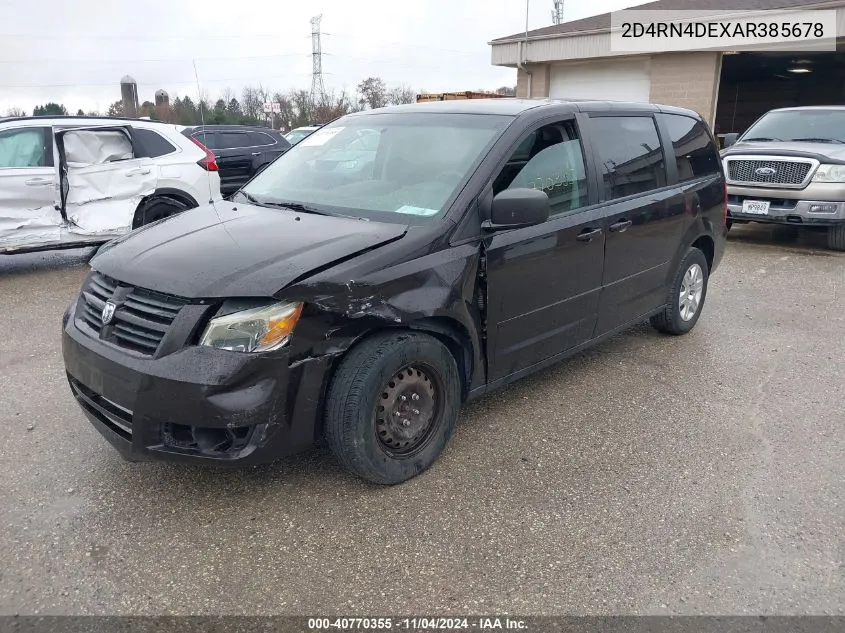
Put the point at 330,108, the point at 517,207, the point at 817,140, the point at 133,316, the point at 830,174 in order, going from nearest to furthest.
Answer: the point at 133,316 → the point at 517,207 → the point at 830,174 → the point at 817,140 → the point at 330,108

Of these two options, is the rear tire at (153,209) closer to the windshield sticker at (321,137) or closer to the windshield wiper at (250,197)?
the windshield sticker at (321,137)

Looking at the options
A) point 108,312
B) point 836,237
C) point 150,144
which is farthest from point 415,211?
point 836,237

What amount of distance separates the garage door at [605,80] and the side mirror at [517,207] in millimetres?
14123

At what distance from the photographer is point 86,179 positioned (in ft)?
24.6

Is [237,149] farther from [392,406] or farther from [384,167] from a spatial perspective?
[392,406]

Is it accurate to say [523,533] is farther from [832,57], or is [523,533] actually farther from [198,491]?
[832,57]

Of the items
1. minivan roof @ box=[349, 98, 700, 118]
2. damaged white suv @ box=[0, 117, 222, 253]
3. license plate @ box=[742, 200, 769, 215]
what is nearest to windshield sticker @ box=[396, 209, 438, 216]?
minivan roof @ box=[349, 98, 700, 118]

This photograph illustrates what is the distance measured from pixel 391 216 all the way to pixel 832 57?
19.9 metres

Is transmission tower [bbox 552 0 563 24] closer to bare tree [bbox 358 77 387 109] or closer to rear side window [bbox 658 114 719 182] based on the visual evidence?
bare tree [bbox 358 77 387 109]

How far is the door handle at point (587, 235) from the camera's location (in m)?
3.90

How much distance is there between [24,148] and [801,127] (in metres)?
10.5

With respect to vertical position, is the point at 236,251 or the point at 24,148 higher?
the point at 24,148

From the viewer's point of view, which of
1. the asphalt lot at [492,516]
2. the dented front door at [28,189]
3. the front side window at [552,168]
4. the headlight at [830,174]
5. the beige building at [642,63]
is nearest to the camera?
the asphalt lot at [492,516]

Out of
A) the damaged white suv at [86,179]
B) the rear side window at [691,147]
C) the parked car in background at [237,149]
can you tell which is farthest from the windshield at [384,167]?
the parked car in background at [237,149]
